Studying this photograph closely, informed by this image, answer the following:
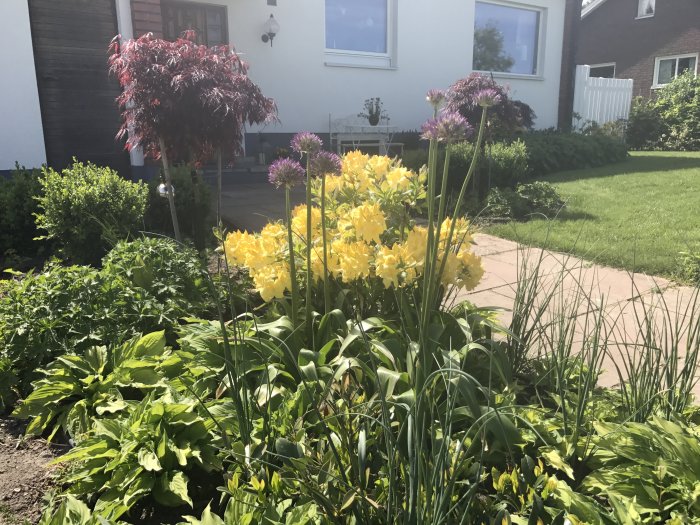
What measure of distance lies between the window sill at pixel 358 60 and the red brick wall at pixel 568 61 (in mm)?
5034

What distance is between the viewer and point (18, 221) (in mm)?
4582

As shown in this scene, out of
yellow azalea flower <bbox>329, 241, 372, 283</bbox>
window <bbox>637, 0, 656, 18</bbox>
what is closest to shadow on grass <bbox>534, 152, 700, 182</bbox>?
yellow azalea flower <bbox>329, 241, 372, 283</bbox>

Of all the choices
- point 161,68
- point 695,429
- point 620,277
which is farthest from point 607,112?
point 695,429

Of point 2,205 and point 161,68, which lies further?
point 2,205

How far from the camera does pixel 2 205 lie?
14.9 feet

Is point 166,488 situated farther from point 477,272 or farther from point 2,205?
point 2,205

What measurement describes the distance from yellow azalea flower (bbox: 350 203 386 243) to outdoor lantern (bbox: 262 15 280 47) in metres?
8.08

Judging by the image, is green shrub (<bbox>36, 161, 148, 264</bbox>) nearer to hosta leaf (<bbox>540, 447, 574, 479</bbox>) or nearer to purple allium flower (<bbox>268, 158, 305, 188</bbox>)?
purple allium flower (<bbox>268, 158, 305, 188</bbox>)

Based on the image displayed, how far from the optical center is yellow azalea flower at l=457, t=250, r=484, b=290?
2.22 m

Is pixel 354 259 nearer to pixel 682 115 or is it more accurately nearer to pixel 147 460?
pixel 147 460

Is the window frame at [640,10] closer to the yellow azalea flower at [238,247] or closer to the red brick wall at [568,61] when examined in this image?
the red brick wall at [568,61]

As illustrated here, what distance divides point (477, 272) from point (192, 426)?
1.21m

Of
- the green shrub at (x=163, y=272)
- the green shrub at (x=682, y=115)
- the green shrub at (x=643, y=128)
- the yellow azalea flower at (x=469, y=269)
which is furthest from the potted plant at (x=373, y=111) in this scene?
the green shrub at (x=682, y=115)

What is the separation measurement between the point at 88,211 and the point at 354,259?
2.61 m
